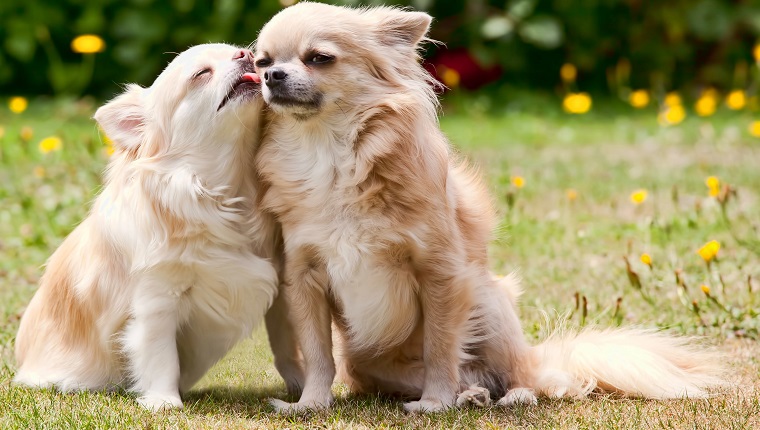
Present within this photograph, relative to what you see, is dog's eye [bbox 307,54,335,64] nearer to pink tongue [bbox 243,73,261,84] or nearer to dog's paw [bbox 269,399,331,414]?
pink tongue [bbox 243,73,261,84]

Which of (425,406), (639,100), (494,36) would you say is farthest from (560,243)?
(494,36)

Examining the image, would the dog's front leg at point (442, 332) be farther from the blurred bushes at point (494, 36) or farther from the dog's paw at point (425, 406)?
the blurred bushes at point (494, 36)

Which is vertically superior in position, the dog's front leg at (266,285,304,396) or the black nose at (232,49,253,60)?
the black nose at (232,49,253,60)

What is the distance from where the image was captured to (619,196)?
5.61 metres

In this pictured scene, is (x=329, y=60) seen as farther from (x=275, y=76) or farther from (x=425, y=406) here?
(x=425, y=406)

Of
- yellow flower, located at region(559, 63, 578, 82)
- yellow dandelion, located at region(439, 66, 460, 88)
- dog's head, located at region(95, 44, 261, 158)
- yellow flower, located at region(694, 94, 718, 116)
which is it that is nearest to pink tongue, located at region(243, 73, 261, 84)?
dog's head, located at region(95, 44, 261, 158)

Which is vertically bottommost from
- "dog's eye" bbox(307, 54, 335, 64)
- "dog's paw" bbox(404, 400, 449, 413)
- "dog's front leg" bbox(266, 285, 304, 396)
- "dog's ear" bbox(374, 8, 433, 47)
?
"dog's front leg" bbox(266, 285, 304, 396)

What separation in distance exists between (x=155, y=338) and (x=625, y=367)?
57.6 inches

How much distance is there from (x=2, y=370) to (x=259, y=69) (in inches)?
55.3

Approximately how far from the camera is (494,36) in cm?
790

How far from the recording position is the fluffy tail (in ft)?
10.1

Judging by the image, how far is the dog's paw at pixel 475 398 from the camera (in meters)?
2.98

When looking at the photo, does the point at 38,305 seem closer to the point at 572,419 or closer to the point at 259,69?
the point at 259,69

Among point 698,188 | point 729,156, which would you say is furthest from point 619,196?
point 729,156
